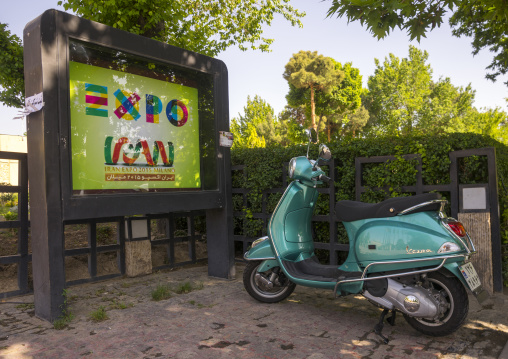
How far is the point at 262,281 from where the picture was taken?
430 cm

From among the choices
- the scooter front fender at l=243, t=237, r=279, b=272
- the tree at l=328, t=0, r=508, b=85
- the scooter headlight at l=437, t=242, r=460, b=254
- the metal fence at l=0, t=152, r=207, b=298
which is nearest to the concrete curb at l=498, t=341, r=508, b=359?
the scooter headlight at l=437, t=242, r=460, b=254

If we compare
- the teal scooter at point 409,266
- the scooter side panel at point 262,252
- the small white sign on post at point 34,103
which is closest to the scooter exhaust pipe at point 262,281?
the scooter side panel at point 262,252

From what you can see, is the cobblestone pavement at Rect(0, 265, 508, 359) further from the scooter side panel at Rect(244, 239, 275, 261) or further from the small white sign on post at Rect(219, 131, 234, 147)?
the small white sign on post at Rect(219, 131, 234, 147)

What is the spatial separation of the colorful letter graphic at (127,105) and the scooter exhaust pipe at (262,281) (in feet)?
7.72

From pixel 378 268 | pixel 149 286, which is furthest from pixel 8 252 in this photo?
pixel 378 268

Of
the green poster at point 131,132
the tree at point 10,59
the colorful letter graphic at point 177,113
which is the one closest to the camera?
the green poster at point 131,132

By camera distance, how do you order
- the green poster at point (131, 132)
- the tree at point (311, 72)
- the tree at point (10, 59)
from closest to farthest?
the green poster at point (131, 132) → the tree at point (10, 59) → the tree at point (311, 72)

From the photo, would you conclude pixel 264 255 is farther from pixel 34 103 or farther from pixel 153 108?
pixel 34 103

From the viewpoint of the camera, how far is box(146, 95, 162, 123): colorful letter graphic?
16.3 ft

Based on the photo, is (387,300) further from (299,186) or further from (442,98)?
(442,98)

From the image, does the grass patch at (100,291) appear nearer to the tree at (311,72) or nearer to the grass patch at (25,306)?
the grass patch at (25,306)

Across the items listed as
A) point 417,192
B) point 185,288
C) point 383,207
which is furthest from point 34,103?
point 417,192

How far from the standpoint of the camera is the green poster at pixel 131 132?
14.0 ft

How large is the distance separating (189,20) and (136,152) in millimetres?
7480
